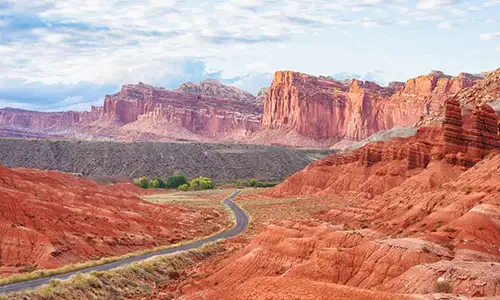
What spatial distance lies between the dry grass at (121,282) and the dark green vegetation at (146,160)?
114m

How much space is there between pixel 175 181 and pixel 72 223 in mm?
94502

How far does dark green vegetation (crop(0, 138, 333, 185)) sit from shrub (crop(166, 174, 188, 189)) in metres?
11.1

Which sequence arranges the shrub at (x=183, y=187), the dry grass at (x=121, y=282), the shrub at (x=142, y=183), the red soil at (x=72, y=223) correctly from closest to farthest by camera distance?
the dry grass at (x=121, y=282)
the red soil at (x=72, y=223)
the shrub at (x=142, y=183)
the shrub at (x=183, y=187)

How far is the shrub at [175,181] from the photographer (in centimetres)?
15825

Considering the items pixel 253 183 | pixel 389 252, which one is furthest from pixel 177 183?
pixel 389 252

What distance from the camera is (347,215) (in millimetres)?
78500

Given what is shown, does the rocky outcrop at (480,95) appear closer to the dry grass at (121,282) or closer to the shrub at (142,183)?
the dry grass at (121,282)

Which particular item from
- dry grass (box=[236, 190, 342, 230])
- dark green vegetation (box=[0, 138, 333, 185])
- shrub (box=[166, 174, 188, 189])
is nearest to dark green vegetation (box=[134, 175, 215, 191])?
shrub (box=[166, 174, 188, 189])

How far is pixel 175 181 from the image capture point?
522 feet

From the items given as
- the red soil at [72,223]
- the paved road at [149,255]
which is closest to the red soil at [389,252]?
the paved road at [149,255]

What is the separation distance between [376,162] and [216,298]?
273 feet

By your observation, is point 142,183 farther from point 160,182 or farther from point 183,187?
point 183,187

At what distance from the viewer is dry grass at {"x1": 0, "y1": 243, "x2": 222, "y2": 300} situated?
37.8 metres

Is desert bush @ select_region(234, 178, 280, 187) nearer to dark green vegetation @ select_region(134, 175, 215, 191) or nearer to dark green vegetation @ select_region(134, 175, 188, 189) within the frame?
dark green vegetation @ select_region(134, 175, 215, 191)
